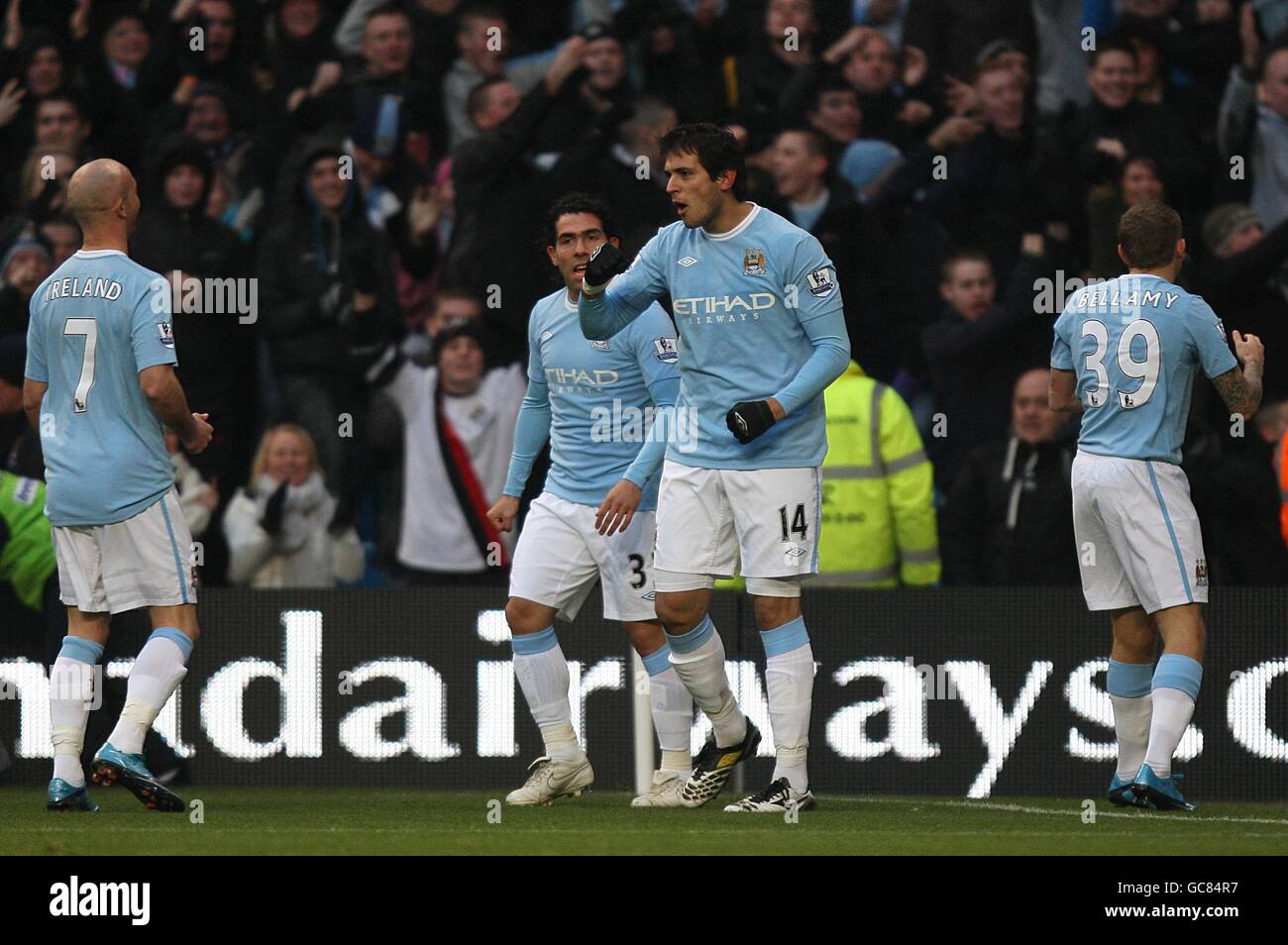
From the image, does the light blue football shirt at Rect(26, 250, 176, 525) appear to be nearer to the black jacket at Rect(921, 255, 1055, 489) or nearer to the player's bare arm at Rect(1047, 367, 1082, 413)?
the player's bare arm at Rect(1047, 367, 1082, 413)

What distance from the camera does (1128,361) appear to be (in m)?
7.34

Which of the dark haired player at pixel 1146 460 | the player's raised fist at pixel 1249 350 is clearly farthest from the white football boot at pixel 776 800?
the player's raised fist at pixel 1249 350

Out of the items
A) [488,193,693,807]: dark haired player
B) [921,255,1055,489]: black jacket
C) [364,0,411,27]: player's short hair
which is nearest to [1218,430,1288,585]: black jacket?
[921,255,1055,489]: black jacket

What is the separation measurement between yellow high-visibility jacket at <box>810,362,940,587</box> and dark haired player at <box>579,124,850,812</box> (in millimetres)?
2093

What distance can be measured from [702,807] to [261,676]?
7.94 ft

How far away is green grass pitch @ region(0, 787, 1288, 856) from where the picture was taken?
5863mm

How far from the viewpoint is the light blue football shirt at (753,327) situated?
6824 mm

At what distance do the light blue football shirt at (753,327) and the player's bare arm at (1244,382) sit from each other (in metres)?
1.43

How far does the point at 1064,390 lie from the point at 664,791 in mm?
2061

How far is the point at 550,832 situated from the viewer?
638cm

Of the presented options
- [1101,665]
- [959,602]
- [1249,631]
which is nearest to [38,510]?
[959,602]

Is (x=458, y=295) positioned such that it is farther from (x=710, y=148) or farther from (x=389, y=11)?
(x=710, y=148)

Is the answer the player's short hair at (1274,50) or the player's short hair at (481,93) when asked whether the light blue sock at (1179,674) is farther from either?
the player's short hair at (481,93)

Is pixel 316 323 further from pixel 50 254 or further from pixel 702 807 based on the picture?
pixel 702 807
